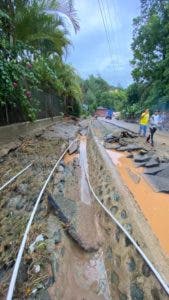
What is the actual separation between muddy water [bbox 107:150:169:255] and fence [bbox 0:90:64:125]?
4.46 metres

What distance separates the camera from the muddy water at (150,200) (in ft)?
16.8

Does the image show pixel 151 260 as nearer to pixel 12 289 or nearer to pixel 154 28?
pixel 12 289

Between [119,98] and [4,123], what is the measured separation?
79.2 meters

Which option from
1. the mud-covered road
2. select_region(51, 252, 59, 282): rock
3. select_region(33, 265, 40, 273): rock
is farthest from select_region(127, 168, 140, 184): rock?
select_region(33, 265, 40, 273): rock

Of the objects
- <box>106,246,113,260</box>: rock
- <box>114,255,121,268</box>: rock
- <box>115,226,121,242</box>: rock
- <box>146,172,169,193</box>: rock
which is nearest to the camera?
<box>114,255,121,268</box>: rock

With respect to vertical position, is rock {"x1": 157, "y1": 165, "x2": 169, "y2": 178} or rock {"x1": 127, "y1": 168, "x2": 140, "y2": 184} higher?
rock {"x1": 157, "y1": 165, "x2": 169, "y2": 178}

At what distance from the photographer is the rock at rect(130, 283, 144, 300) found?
3.41m

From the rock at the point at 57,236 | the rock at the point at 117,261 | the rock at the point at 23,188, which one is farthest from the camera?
the rock at the point at 23,188

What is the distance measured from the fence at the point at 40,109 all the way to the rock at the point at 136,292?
765cm

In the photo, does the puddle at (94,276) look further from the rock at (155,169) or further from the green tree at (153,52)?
the green tree at (153,52)

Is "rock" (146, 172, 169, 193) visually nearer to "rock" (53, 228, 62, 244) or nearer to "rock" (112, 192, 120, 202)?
"rock" (112, 192, 120, 202)

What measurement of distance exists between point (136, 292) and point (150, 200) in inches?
139

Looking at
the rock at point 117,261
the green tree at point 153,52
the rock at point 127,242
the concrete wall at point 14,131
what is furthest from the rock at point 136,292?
the green tree at point 153,52

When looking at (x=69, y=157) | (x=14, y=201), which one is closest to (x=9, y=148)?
(x=69, y=157)
